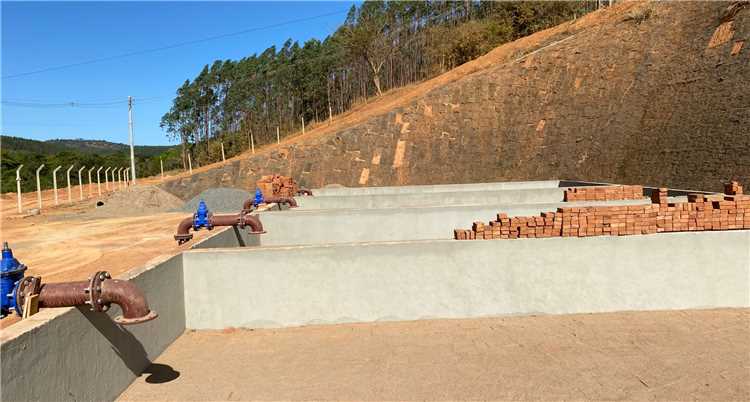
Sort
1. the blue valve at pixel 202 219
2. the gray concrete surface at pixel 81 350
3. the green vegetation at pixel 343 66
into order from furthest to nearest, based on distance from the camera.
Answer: the green vegetation at pixel 343 66
the blue valve at pixel 202 219
the gray concrete surface at pixel 81 350

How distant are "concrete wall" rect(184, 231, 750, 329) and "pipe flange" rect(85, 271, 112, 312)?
6.97 ft

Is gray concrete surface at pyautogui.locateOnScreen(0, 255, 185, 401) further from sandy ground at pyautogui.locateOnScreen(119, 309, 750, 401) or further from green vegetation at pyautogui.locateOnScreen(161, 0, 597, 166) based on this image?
green vegetation at pyautogui.locateOnScreen(161, 0, 597, 166)

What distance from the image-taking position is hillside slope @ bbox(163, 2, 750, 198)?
54.7 ft

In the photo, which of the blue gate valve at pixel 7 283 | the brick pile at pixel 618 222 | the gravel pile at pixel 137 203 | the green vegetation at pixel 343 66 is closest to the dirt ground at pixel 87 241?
the gravel pile at pixel 137 203

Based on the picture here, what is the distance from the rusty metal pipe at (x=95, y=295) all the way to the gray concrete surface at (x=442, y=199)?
8.90 meters

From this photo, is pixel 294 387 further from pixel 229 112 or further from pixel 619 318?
pixel 229 112

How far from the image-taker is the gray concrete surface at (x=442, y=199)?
12.4m

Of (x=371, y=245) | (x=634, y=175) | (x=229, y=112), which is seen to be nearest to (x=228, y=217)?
(x=371, y=245)

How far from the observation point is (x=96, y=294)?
3867mm

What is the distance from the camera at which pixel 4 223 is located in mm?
19844

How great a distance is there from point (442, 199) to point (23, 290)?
1010 cm

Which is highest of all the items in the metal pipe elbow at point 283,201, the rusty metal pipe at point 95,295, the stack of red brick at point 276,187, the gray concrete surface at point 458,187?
the stack of red brick at point 276,187

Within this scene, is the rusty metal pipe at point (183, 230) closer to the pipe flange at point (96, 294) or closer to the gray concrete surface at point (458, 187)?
the pipe flange at point (96, 294)

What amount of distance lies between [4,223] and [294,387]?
2155 centimetres
